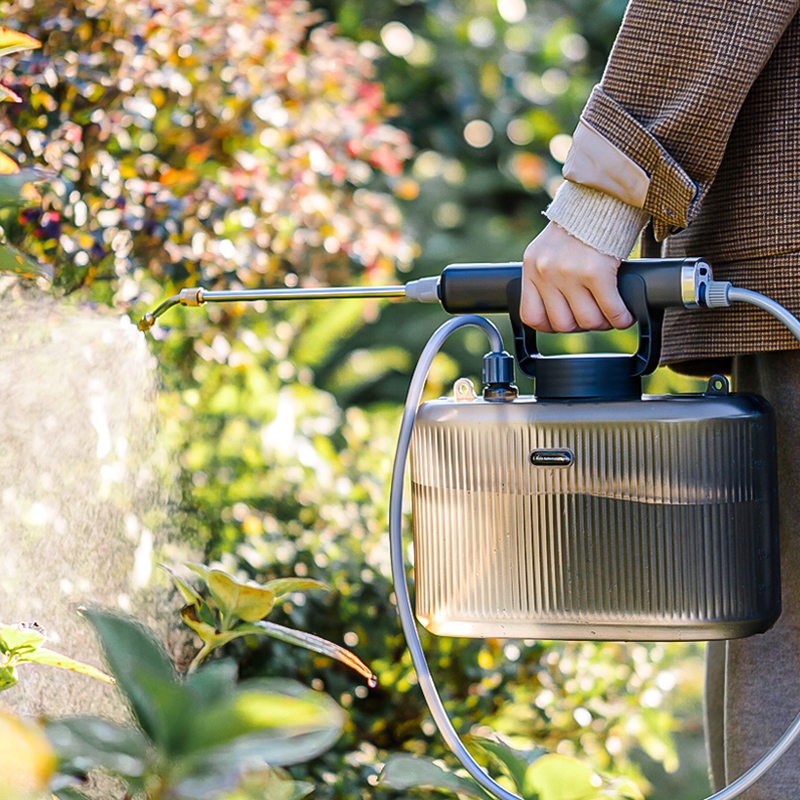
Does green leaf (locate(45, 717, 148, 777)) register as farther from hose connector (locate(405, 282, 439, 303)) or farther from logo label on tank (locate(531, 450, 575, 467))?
hose connector (locate(405, 282, 439, 303))

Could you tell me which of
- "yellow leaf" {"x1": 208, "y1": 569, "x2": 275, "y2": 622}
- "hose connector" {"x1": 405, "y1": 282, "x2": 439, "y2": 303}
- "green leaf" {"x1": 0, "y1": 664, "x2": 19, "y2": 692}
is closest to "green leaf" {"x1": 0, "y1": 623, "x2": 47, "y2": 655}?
"green leaf" {"x1": 0, "y1": 664, "x2": 19, "y2": 692}

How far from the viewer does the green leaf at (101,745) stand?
0.40m

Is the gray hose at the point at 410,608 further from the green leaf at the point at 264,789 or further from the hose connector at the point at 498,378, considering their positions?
the green leaf at the point at 264,789

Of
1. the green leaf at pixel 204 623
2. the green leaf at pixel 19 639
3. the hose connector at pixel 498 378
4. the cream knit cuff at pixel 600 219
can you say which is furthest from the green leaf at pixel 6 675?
the cream knit cuff at pixel 600 219

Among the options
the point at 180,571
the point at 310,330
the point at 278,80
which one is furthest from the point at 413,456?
the point at 310,330

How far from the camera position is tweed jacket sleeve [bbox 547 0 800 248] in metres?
0.86

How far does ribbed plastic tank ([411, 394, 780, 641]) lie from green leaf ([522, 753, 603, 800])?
9.2 inches

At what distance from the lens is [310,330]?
91.4 inches

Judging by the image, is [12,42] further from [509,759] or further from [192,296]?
[509,759]

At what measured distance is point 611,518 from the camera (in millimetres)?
870

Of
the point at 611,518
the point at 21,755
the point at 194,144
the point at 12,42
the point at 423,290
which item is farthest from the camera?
the point at 194,144

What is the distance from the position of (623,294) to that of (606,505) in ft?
0.64

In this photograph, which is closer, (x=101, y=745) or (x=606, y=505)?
(x=101, y=745)

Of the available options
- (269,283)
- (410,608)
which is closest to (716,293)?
(410,608)
